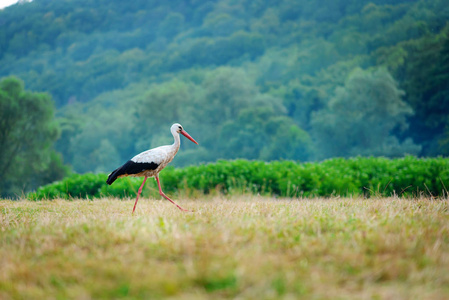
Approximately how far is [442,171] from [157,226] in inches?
365

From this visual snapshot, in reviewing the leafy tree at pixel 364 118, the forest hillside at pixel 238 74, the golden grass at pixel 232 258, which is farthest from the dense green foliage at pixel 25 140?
the golden grass at pixel 232 258

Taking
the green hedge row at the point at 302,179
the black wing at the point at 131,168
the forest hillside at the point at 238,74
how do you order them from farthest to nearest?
the forest hillside at the point at 238,74 → the green hedge row at the point at 302,179 → the black wing at the point at 131,168

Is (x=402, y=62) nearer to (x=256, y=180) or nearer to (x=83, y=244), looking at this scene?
(x=256, y=180)

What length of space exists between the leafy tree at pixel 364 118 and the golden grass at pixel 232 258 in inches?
1497

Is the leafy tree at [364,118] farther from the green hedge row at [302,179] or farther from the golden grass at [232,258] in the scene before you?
the golden grass at [232,258]

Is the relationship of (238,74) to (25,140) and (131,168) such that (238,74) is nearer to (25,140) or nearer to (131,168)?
(25,140)

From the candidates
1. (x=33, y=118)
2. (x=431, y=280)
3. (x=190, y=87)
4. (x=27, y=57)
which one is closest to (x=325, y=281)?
(x=431, y=280)

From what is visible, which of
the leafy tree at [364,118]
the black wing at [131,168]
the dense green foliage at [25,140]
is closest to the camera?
the black wing at [131,168]

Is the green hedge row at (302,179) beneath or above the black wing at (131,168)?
beneath

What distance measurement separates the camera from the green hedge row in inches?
446

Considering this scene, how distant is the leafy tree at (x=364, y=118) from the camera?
140 ft

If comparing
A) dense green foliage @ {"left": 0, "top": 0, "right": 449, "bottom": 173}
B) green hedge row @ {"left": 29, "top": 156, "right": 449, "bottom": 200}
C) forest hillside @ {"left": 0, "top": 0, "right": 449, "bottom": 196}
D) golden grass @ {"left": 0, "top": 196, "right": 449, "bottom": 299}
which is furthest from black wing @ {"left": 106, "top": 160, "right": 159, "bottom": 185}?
dense green foliage @ {"left": 0, "top": 0, "right": 449, "bottom": 173}

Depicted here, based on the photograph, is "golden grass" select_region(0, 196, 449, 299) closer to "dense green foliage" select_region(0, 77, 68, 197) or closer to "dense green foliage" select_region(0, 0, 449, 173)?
"dense green foliage" select_region(0, 77, 68, 197)

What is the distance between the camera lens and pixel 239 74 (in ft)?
192
